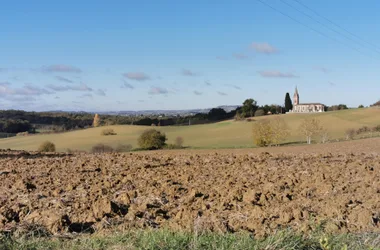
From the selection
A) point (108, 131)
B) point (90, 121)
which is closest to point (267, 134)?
point (108, 131)

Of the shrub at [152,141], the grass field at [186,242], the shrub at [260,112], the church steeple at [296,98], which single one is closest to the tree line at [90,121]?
the shrub at [260,112]

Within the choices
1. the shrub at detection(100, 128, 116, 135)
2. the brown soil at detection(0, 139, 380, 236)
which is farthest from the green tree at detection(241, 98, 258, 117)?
the brown soil at detection(0, 139, 380, 236)

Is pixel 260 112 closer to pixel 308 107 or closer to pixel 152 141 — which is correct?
pixel 308 107

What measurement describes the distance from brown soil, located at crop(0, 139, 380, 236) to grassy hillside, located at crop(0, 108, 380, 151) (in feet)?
153

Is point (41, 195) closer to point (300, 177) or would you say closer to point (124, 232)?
point (124, 232)

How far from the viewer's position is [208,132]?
7281 centimetres

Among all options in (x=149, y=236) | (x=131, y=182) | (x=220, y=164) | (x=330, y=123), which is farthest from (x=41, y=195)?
(x=330, y=123)

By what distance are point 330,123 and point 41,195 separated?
65.8 metres

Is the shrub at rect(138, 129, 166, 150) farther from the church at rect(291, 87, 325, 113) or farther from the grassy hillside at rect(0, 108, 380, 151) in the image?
the church at rect(291, 87, 325, 113)

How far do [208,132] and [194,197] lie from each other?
64.1m

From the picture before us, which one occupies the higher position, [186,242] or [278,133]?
[278,133]

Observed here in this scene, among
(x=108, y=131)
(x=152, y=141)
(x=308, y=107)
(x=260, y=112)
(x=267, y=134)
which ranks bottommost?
(x=152, y=141)

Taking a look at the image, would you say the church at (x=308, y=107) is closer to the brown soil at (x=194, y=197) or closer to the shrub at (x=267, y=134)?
the shrub at (x=267, y=134)

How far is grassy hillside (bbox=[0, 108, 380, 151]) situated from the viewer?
6231cm
